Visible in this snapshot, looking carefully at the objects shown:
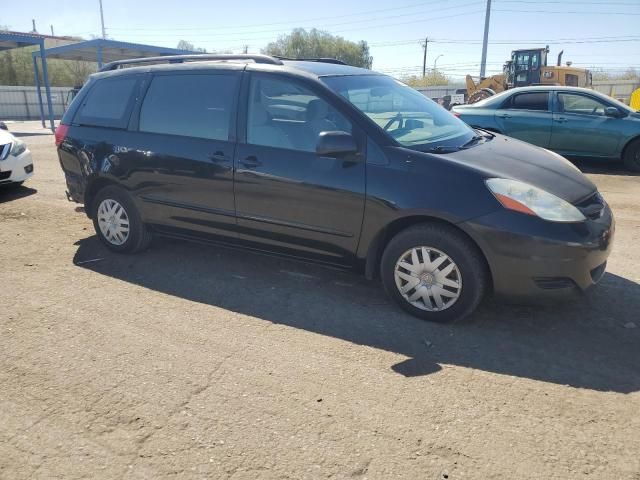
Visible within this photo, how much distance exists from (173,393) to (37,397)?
2.48 ft

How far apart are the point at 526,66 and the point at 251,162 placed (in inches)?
916

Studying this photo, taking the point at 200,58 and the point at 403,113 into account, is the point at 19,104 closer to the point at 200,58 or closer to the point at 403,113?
the point at 200,58

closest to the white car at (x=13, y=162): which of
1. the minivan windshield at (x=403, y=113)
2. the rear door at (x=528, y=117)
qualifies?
the minivan windshield at (x=403, y=113)

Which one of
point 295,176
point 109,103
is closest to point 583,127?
point 295,176

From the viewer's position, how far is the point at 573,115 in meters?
9.54

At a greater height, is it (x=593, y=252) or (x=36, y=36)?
(x=36, y=36)

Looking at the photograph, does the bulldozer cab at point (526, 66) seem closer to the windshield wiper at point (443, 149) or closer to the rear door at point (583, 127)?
the rear door at point (583, 127)

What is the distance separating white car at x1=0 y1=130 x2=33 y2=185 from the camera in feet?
25.3

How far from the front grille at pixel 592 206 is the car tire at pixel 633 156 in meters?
6.69

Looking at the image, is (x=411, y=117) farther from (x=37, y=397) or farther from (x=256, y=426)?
(x=37, y=397)

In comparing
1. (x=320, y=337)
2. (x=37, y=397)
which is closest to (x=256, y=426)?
(x=320, y=337)

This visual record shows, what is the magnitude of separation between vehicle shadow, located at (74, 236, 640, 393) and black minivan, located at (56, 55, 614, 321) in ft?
0.86

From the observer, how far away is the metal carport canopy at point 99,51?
23422mm

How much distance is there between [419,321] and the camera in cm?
371
